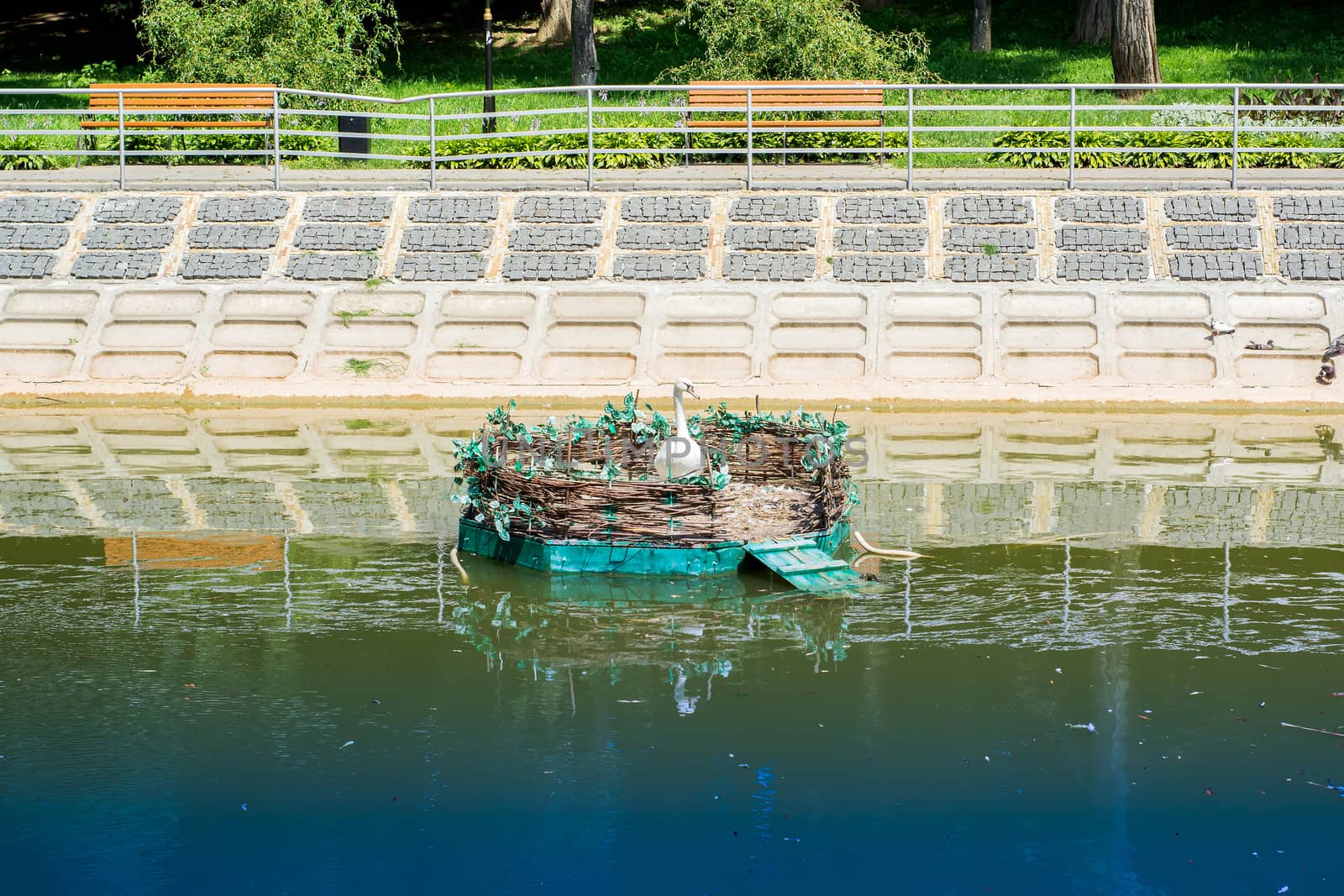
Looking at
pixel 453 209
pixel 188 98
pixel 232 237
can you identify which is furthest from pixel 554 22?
pixel 232 237

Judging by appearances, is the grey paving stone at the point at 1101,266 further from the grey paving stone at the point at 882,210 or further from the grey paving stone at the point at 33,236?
the grey paving stone at the point at 33,236

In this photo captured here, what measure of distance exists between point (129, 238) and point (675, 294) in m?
7.36

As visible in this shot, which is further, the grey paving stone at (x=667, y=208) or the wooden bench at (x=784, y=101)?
the wooden bench at (x=784, y=101)

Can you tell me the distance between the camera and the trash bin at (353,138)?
24297 mm

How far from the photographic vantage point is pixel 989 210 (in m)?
21.4

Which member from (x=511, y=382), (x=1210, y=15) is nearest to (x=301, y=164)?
(x=511, y=382)

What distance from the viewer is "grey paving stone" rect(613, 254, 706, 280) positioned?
2072cm

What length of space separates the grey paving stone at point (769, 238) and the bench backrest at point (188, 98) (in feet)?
23.0

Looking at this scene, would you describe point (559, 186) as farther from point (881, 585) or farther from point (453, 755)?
point (453, 755)

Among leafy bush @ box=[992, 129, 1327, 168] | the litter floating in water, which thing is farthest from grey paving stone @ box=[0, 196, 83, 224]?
the litter floating in water

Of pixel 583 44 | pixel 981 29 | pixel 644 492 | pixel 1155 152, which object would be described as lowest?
pixel 644 492

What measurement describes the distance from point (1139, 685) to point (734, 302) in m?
11.0

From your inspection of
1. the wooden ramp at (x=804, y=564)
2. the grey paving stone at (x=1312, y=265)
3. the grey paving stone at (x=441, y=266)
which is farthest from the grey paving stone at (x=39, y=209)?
the grey paving stone at (x=1312, y=265)

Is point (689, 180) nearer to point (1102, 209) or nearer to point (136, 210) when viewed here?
point (1102, 209)
